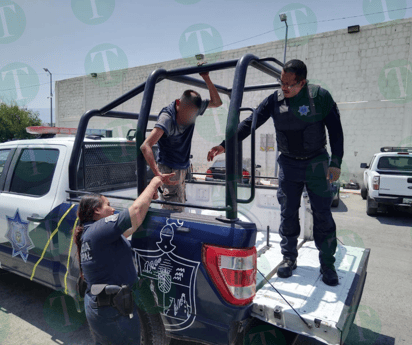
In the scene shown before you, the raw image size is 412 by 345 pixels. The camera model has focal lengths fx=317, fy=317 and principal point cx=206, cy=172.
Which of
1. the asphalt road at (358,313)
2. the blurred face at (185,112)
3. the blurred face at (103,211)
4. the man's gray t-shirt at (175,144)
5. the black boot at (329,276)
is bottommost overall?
the asphalt road at (358,313)

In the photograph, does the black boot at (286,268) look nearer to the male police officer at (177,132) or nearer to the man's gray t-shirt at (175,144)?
the male police officer at (177,132)

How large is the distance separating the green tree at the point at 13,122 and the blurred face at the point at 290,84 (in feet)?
79.5

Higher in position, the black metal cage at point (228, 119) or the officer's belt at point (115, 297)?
the black metal cage at point (228, 119)

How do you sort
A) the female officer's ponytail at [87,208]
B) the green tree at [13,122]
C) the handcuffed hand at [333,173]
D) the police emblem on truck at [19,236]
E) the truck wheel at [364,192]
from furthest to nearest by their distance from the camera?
the green tree at [13,122]
the truck wheel at [364,192]
the police emblem on truck at [19,236]
the handcuffed hand at [333,173]
the female officer's ponytail at [87,208]

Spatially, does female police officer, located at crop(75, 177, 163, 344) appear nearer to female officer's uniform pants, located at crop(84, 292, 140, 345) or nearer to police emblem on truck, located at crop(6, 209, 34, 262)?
female officer's uniform pants, located at crop(84, 292, 140, 345)

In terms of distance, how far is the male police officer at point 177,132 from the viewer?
2494mm

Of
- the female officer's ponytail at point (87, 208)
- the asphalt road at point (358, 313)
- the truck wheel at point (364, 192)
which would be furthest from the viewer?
the truck wheel at point (364, 192)

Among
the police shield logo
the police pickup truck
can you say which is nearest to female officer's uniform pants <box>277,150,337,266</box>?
the police pickup truck

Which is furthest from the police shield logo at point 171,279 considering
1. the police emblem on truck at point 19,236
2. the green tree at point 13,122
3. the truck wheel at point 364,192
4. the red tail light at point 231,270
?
the green tree at point 13,122

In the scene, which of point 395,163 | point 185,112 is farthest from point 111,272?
point 395,163

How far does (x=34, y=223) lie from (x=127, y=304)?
5.34 ft

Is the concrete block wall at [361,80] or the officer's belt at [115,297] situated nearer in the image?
the officer's belt at [115,297]

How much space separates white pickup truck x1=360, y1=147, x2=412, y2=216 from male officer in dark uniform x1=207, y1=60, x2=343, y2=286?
630cm

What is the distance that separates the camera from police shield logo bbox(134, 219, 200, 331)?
2.00 m
